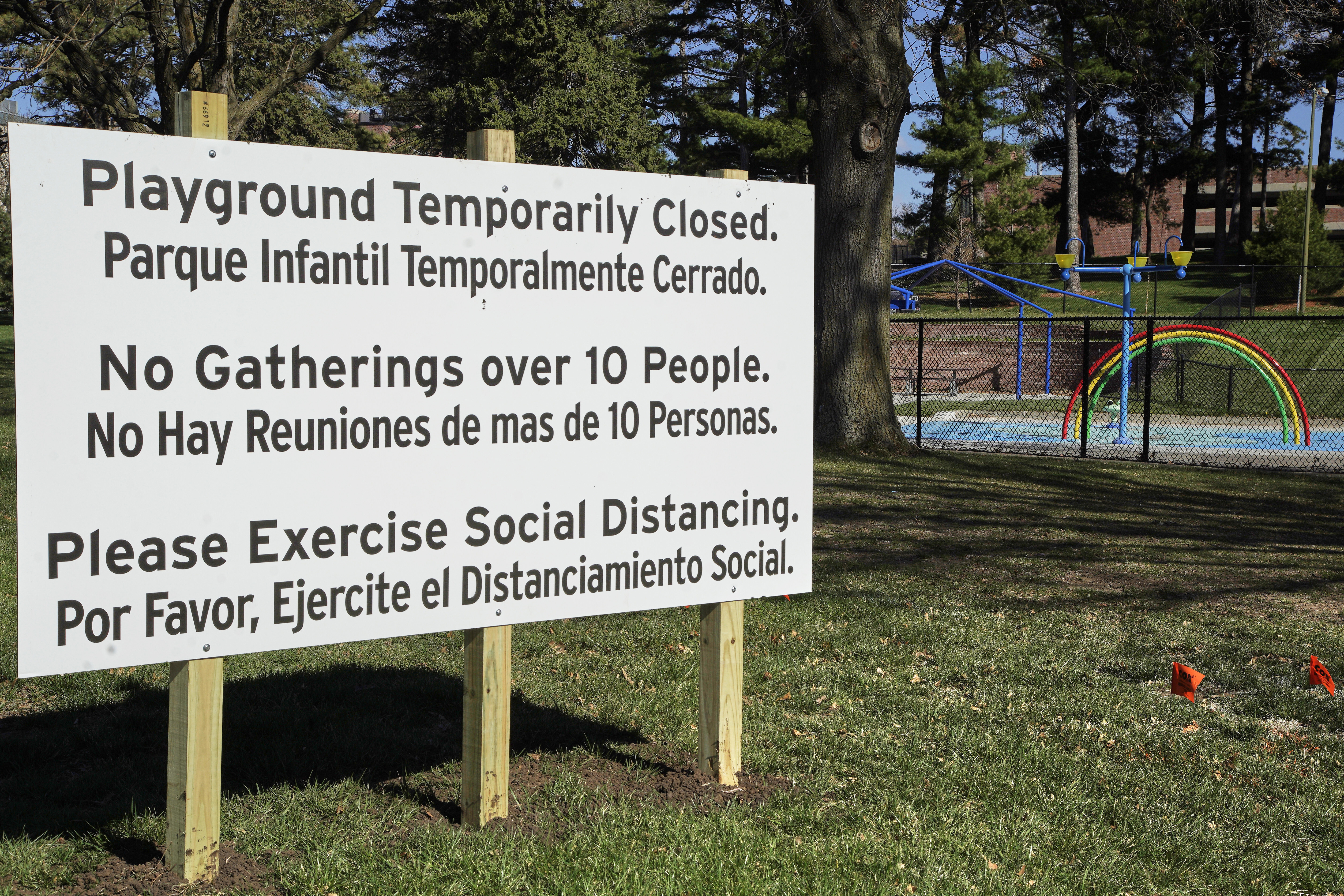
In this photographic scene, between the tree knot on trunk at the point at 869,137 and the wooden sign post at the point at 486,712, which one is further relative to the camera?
the tree knot on trunk at the point at 869,137

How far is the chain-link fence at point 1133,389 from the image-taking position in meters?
15.8

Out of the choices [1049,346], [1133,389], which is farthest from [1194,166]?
→ [1049,346]

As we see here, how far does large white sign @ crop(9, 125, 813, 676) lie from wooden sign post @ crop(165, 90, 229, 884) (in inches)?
3.4

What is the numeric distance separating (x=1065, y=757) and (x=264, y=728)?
9.79ft

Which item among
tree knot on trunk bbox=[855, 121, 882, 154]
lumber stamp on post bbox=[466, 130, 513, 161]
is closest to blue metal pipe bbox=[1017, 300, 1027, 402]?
tree knot on trunk bbox=[855, 121, 882, 154]

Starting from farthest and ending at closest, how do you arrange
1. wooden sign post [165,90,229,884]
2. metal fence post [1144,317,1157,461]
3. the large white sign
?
1. metal fence post [1144,317,1157,461]
2. wooden sign post [165,90,229,884]
3. the large white sign

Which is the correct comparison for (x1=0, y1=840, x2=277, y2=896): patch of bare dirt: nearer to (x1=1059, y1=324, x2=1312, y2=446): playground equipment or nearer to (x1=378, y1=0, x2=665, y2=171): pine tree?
(x1=1059, y1=324, x2=1312, y2=446): playground equipment

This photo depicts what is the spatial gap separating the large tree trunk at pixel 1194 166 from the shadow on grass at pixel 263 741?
169ft

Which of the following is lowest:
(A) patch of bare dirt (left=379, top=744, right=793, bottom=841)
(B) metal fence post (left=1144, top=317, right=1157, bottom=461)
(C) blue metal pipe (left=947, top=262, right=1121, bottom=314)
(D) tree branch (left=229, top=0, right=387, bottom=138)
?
(A) patch of bare dirt (left=379, top=744, right=793, bottom=841)

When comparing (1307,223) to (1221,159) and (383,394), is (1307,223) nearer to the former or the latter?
(1221,159)

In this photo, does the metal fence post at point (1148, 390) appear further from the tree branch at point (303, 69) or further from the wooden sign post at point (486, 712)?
the tree branch at point (303, 69)

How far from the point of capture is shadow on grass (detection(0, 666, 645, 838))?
358 cm

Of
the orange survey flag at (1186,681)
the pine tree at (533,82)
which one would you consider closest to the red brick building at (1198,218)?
the pine tree at (533,82)

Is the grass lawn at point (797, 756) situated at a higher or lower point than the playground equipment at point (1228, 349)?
lower
